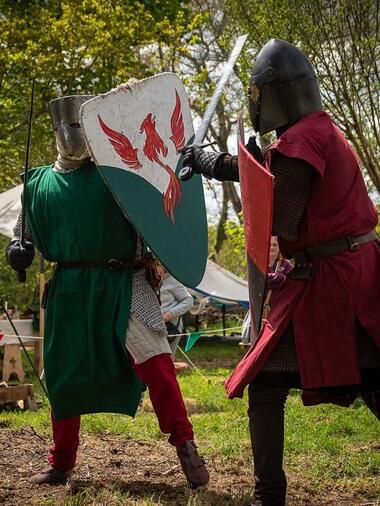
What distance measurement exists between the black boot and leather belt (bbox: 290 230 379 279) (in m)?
0.40

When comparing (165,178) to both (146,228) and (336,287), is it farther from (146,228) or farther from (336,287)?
(336,287)

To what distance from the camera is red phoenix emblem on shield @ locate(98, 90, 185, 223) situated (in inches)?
137

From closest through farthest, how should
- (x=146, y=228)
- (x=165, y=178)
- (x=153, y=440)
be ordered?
1. (x=146, y=228)
2. (x=165, y=178)
3. (x=153, y=440)

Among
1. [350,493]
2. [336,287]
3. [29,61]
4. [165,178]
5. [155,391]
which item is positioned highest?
[29,61]

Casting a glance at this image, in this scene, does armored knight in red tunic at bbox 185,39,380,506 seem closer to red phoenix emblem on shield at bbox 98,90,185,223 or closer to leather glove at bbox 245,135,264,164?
leather glove at bbox 245,135,264,164

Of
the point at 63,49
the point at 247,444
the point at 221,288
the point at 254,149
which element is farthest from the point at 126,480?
the point at 221,288

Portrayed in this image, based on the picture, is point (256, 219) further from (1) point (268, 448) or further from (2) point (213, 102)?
(2) point (213, 102)

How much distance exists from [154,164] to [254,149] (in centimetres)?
95

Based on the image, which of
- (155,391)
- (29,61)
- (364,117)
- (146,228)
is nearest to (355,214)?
(146,228)

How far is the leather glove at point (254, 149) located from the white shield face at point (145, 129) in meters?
0.82

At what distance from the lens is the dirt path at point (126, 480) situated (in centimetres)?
328

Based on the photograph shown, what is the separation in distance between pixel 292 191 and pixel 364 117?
6.68m

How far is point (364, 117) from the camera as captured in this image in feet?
29.6

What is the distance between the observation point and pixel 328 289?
8.96 feet
